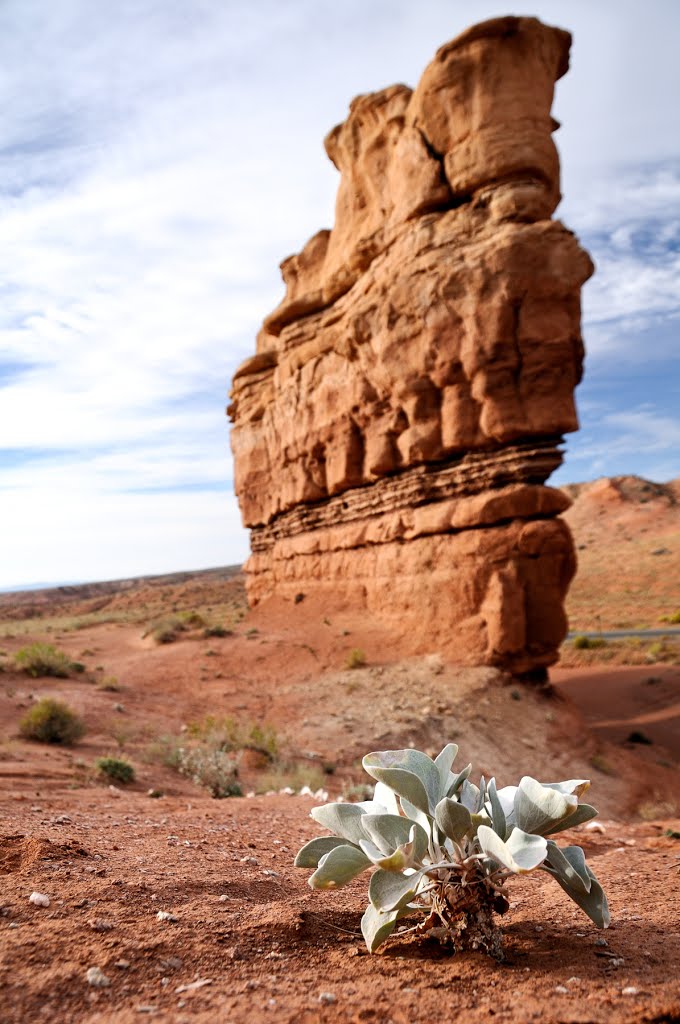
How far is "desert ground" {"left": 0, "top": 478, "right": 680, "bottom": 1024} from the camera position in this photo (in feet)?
6.00

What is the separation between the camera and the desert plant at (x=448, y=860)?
2.03 metres

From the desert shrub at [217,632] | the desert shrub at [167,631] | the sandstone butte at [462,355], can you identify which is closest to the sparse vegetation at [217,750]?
the sandstone butte at [462,355]

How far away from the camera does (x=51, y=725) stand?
29.9ft

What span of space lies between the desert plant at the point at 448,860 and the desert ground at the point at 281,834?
0.40 feet

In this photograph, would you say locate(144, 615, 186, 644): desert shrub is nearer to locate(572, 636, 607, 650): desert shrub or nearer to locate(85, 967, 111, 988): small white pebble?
locate(572, 636, 607, 650): desert shrub

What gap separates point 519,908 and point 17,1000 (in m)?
2.09

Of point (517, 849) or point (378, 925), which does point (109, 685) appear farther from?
point (517, 849)

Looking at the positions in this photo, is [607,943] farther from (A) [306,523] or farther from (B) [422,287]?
(A) [306,523]

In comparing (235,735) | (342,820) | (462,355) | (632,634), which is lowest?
(632,634)

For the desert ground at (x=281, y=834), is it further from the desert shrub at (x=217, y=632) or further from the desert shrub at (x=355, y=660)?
the desert shrub at (x=217, y=632)

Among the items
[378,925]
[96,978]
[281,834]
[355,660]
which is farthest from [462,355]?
[96,978]

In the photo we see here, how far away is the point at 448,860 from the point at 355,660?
41.8 ft

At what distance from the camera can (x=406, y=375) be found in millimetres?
15070

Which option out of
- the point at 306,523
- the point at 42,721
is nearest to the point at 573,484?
the point at 306,523
